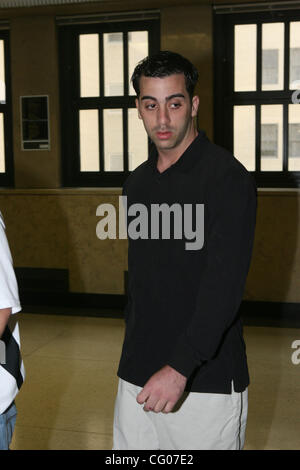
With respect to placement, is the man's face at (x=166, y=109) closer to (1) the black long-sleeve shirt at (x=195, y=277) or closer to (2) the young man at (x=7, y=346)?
(1) the black long-sleeve shirt at (x=195, y=277)

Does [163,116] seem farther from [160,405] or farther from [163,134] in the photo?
[160,405]

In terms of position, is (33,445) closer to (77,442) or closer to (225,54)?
(77,442)

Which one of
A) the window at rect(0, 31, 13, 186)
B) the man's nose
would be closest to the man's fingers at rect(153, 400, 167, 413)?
the man's nose

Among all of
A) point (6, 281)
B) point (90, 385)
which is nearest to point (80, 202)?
point (90, 385)

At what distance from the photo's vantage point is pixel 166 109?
55.2 inches

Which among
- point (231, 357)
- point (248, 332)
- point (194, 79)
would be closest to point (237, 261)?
point (231, 357)

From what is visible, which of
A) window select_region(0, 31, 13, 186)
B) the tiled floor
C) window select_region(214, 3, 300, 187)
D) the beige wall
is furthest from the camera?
window select_region(0, 31, 13, 186)

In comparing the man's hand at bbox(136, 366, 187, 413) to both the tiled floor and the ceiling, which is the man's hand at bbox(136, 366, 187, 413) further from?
the ceiling

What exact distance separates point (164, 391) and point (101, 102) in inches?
175

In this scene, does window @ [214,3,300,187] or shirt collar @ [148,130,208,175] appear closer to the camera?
shirt collar @ [148,130,208,175]

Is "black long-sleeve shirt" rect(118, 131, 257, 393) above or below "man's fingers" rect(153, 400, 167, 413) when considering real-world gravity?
above

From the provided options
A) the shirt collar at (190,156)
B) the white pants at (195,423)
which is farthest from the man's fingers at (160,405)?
the shirt collar at (190,156)

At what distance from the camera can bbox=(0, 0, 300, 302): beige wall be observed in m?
4.73

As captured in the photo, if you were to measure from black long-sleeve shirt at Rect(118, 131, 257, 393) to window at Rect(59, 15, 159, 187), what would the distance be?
382 centimetres
